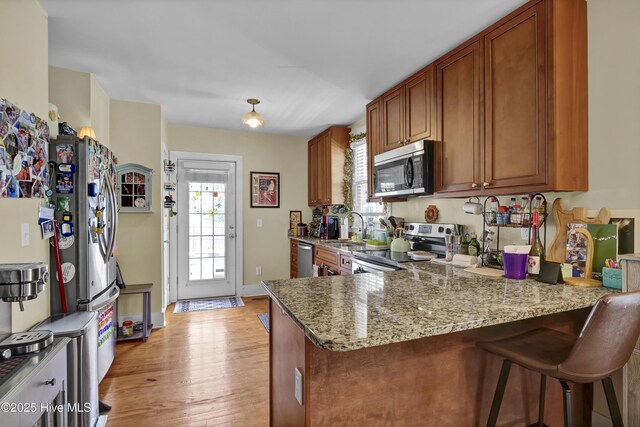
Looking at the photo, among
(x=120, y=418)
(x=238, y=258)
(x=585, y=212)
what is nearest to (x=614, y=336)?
(x=585, y=212)

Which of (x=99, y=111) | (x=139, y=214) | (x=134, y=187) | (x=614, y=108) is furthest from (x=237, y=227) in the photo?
(x=614, y=108)

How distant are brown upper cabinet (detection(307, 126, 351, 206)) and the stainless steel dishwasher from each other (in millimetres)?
653

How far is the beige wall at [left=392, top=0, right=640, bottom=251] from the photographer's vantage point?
1597 mm

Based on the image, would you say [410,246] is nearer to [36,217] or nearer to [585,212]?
[585,212]

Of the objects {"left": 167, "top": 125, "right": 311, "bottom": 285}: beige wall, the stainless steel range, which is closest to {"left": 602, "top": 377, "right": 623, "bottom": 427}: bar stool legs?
the stainless steel range

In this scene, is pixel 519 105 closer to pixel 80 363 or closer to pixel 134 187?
pixel 80 363

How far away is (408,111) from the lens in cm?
278

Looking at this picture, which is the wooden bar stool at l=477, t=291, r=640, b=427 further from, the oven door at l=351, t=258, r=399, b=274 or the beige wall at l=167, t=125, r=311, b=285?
the beige wall at l=167, t=125, r=311, b=285

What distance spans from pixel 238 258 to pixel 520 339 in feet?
12.9

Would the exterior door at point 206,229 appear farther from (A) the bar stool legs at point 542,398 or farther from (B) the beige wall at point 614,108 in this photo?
(B) the beige wall at point 614,108

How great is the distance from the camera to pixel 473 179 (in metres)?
2.15

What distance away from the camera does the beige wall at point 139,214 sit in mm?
3422

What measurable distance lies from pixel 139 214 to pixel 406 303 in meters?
3.15

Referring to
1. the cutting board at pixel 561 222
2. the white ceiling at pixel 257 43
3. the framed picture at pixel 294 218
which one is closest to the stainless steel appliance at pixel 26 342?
the white ceiling at pixel 257 43
